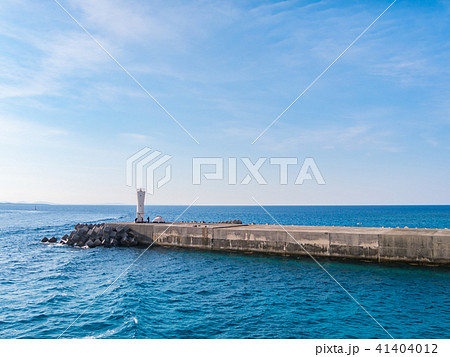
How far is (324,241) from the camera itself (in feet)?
77.7

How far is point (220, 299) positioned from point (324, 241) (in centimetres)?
1176

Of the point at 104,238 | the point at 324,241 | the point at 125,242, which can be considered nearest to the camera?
the point at 324,241

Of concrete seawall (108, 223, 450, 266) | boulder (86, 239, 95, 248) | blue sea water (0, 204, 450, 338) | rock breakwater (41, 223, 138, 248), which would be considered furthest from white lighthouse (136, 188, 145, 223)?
blue sea water (0, 204, 450, 338)

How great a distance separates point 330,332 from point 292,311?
2141mm

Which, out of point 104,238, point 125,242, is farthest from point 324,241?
point 104,238

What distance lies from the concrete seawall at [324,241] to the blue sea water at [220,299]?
120cm

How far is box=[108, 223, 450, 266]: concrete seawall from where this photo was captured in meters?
20.6

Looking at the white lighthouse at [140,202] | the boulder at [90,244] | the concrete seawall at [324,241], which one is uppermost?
the white lighthouse at [140,202]

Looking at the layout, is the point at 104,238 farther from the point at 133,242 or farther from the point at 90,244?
the point at 133,242

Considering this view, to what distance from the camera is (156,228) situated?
3111cm

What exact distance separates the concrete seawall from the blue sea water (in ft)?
3.94

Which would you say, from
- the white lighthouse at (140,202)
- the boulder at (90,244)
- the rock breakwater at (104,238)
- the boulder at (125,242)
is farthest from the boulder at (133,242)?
the white lighthouse at (140,202)

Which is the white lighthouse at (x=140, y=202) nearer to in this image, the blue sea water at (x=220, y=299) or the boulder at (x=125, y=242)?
the boulder at (x=125, y=242)

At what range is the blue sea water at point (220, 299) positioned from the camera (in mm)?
11125
